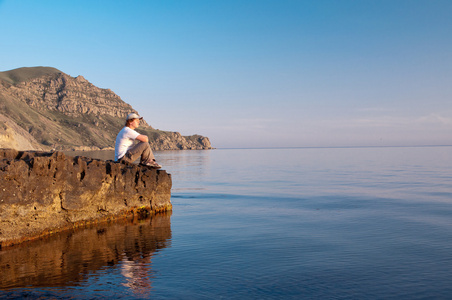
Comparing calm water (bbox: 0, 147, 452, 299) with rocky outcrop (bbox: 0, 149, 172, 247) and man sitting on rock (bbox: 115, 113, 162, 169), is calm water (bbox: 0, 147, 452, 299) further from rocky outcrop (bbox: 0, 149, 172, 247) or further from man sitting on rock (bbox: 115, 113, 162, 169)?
man sitting on rock (bbox: 115, 113, 162, 169)

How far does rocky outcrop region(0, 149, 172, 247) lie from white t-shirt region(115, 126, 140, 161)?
2.23ft

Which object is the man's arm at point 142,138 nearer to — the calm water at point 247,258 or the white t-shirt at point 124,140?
the white t-shirt at point 124,140

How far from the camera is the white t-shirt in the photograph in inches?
504

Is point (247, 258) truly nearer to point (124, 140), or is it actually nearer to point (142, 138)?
point (142, 138)

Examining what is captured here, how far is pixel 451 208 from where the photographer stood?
614 inches

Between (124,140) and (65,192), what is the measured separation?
323cm

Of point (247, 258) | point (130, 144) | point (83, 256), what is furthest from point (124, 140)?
point (247, 258)

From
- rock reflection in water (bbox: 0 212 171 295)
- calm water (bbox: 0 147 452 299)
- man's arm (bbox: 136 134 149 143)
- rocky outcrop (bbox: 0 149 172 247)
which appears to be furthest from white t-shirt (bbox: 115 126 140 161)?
rock reflection in water (bbox: 0 212 171 295)

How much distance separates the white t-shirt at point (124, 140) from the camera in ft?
42.0

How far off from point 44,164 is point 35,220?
5.32ft

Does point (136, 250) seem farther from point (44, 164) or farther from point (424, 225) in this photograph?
point (424, 225)

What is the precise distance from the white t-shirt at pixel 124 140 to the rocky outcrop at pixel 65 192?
0.68m

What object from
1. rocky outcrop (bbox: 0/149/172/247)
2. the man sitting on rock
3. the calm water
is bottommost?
the calm water

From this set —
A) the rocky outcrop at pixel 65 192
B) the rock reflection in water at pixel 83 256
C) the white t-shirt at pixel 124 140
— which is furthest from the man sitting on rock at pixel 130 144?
the rock reflection in water at pixel 83 256
